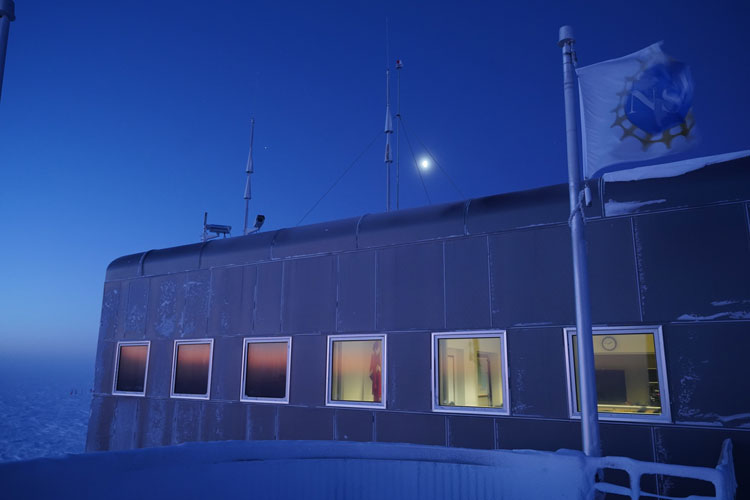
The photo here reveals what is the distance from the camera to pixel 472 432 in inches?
300

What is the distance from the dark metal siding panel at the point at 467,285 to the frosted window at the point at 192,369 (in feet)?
18.1

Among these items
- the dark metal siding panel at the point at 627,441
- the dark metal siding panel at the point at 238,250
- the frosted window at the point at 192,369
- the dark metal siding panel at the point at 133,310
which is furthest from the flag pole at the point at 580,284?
the dark metal siding panel at the point at 133,310

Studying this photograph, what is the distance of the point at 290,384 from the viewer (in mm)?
9539

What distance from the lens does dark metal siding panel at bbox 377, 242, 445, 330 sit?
331 inches

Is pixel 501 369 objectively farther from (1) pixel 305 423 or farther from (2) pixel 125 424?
(2) pixel 125 424

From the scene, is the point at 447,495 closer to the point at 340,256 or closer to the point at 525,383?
the point at 525,383

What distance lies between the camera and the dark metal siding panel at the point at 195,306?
11.0 metres

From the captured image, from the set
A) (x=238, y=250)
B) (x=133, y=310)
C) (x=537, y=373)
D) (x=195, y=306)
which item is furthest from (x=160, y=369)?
(x=537, y=373)

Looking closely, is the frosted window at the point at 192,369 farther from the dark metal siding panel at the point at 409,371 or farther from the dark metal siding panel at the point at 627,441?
the dark metal siding panel at the point at 627,441

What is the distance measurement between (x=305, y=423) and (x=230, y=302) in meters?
3.09

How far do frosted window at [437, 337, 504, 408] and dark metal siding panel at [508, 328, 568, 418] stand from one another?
241 millimetres

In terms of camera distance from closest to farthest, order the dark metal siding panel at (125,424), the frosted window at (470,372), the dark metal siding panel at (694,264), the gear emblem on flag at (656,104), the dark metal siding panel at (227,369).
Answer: the gear emblem on flag at (656,104)
the dark metal siding panel at (694,264)
the frosted window at (470,372)
the dark metal siding panel at (227,369)
the dark metal siding panel at (125,424)

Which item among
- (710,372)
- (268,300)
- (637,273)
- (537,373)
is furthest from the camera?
(268,300)

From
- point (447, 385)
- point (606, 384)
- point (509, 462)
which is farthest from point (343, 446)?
point (606, 384)
